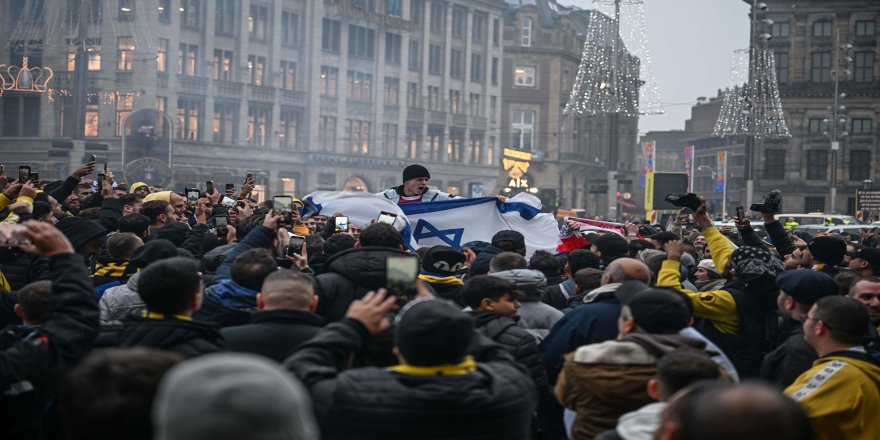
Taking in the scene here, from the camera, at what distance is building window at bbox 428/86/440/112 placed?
6638cm

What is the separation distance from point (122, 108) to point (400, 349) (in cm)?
4725

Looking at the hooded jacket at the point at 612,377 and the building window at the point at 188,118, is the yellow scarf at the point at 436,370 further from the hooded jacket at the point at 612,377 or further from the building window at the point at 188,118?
the building window at the point at 188,118

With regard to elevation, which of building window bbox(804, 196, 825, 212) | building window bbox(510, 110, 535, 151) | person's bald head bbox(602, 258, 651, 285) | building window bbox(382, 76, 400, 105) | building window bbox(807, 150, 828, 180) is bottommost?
person's bald head bbox(602, 258, 651, 285)

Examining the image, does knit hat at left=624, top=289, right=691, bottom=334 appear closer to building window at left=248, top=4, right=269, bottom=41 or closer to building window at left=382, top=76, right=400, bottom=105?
building window at left=248, top=4, right=269, bottom=41

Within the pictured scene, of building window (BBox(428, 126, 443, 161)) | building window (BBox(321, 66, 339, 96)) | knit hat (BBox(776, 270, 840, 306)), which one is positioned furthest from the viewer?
building window (BBox(428, 126, 443, 161))

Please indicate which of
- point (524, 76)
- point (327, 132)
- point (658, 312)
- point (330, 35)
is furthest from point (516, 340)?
point (524, 76)

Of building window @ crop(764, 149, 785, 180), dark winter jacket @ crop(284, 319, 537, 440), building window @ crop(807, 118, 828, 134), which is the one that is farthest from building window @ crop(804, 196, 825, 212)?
dark winter jacket @ crop(284, 319, 537, 440)

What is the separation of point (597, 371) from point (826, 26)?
2718 inches

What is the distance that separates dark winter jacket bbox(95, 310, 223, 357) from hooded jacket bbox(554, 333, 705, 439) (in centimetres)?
167

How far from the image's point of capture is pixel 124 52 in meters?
47.2

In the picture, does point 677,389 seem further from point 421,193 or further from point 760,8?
point 760,8

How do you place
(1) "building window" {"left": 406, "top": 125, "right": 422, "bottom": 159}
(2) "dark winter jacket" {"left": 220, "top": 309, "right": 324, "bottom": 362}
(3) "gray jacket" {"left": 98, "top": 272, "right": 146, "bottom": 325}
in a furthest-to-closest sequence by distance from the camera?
(1) "building window" {"left": 406, "top": 125, "right": 422, "bottom": 159}, (3) "gray jacket" {"left": 98, "top": 272, "right": 146, "bottom": 325}, (2) "dark winter jacket" {"left": 220, "top": 309, "right": 324, "bottom": 362}

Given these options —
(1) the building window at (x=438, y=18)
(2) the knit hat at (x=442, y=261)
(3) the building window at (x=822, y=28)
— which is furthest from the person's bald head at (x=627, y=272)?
(3) the building window at (x=822, y=28)

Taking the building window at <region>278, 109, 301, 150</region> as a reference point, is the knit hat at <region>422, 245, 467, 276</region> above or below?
below
